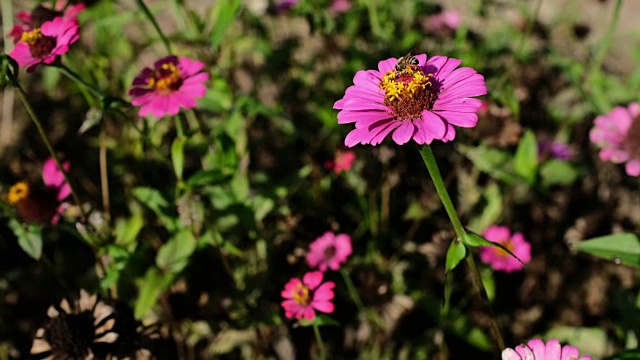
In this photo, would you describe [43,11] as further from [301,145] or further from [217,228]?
[301,145]

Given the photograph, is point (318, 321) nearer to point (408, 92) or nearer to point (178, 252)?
point (178, 252)

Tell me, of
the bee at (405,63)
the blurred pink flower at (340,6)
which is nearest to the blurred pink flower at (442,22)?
the blurred pink flower at (340,6)

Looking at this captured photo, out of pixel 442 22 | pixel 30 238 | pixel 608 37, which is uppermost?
pixel 442 22

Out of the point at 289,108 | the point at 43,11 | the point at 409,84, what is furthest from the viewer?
the point at 289,108

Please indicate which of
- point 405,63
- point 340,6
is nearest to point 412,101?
point 405,63

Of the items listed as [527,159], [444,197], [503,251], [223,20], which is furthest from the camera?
[527,159]

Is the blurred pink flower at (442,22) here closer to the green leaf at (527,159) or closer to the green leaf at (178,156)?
the green leaf at (527,159)

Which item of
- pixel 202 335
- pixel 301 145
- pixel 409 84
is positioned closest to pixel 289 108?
pixel 301 145

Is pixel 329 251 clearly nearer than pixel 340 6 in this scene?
Yes
